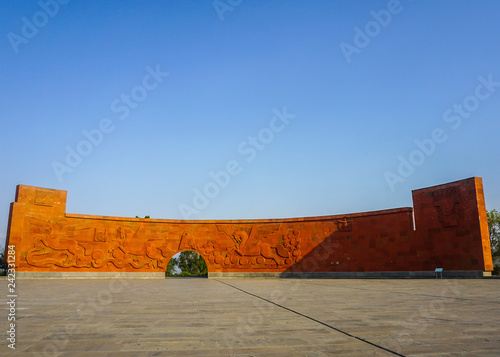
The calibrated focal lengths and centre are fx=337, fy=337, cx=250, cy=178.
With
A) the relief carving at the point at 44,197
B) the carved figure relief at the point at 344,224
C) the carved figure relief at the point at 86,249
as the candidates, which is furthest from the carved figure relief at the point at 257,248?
the relief carving at the point at 44,197

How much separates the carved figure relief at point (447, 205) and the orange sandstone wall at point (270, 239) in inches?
1.6

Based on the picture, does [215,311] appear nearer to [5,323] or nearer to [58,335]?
[58,335]

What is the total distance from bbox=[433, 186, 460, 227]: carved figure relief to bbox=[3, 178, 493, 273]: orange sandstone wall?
4cm

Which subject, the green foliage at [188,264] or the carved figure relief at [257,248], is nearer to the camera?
the carved figure relief at [257,248]

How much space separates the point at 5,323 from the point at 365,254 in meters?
16.1

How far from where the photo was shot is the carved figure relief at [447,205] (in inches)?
581

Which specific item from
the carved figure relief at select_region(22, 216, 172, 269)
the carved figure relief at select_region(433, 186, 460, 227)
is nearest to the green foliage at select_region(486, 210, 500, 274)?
the carved figure relief at select_region(433, 186, 460, 227)

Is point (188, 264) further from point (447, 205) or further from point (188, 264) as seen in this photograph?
point (447, 205)

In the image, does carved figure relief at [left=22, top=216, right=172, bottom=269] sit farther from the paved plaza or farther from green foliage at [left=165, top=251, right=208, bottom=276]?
green foliage at [left=165, top=251, right=208, bottom=276]

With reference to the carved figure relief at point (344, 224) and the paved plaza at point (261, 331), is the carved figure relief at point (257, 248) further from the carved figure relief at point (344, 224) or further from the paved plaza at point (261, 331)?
the paved plaza at point (261, 331)

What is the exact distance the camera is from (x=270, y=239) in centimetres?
1934

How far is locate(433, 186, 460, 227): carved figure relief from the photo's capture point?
48.4 ft

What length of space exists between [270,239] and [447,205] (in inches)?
357

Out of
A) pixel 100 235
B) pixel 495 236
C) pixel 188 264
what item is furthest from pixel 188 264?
pixel 495 236
